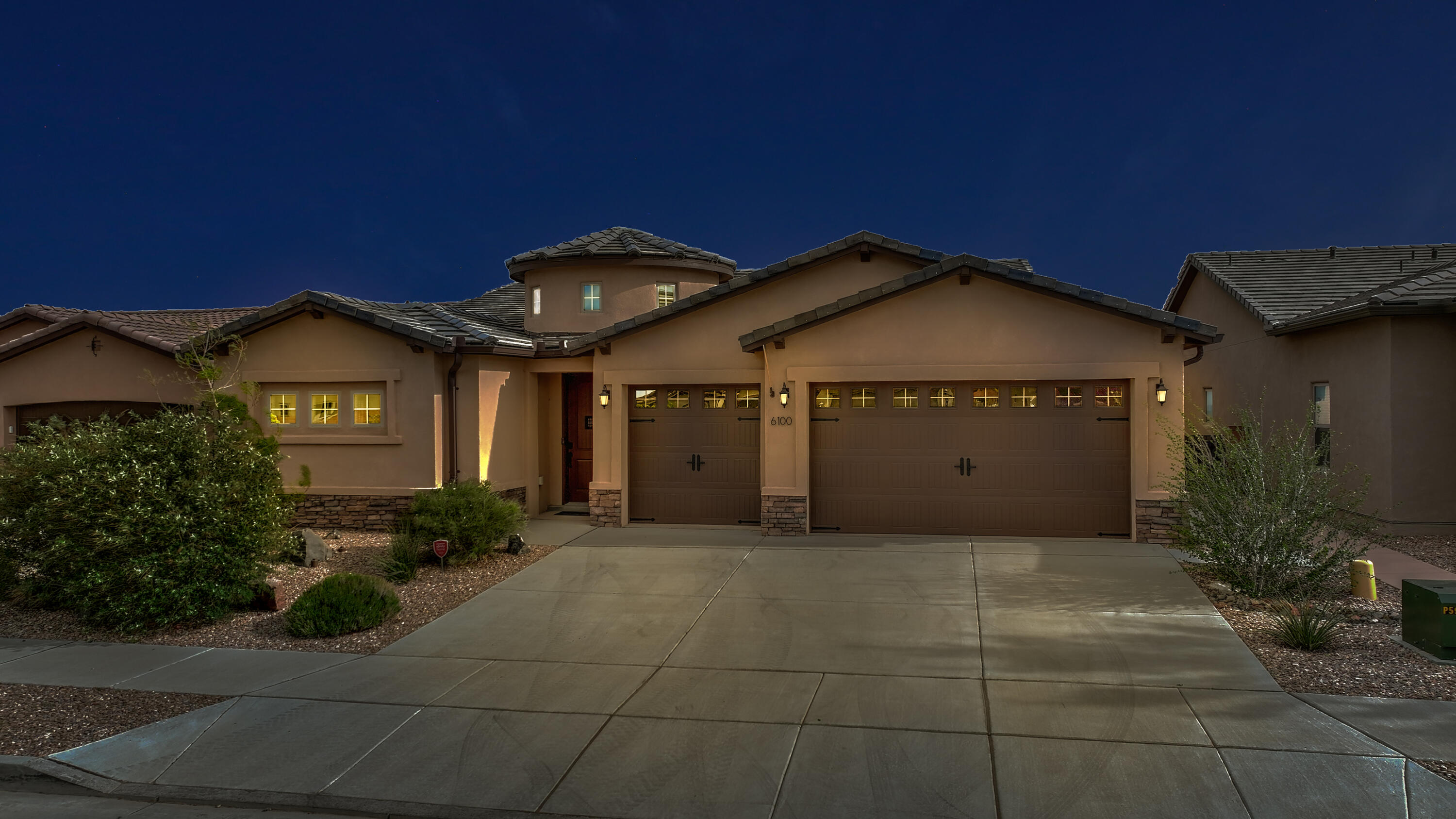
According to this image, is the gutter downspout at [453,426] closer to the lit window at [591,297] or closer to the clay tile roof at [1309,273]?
the lit window at [591,297]

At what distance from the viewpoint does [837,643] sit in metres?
7.74

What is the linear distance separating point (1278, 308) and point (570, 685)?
49.7ft

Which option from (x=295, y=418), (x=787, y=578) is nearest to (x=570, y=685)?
(x=787, y=578)

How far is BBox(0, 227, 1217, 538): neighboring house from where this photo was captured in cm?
1203

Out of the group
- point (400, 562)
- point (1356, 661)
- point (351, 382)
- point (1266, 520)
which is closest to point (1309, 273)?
point (1266, 520)

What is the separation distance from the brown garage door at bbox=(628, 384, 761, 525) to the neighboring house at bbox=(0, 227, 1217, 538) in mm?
32

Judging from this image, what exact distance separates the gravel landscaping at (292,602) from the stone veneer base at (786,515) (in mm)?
3317

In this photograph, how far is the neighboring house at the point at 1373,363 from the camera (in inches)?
479

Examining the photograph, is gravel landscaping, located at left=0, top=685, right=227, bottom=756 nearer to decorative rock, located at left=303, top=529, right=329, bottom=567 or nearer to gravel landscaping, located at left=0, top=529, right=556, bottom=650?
gravel landscaping, located at left=0, top=529, right=556, bottom=650

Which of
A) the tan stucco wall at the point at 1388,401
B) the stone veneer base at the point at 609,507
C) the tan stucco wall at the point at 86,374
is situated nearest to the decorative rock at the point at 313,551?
the stone veneer base at the point at 609,507

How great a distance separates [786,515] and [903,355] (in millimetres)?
2900

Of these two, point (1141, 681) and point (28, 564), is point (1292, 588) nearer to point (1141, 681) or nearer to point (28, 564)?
point (1141, 681)

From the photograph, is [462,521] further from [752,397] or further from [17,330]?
[17,330]

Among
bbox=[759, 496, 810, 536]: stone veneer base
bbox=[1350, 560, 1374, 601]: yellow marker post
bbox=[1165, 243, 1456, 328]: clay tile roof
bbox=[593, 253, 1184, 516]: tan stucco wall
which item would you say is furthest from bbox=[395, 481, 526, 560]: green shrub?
bbox=[1165, 243, 1456, 328]: clay tile roof
